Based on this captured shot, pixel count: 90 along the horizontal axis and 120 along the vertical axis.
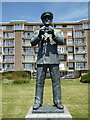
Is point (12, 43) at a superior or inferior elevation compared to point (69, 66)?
superior

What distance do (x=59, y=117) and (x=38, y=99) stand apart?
36.1 inches

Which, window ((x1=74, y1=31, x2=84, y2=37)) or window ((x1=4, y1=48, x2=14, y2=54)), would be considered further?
window ((x1=74, y1=31, x2=84, y2=37))

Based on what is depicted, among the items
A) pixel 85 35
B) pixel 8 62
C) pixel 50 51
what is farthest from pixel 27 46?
pixel 50 51

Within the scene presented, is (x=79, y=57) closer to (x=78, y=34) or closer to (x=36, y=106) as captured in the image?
(x=78, y=34)

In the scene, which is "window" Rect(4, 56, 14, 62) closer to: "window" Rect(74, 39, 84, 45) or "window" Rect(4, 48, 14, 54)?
"window" Rect(4, 48, 14, 54)

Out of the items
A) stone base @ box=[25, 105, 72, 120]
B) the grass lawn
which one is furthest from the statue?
the grass lawn

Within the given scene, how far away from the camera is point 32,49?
52.0m

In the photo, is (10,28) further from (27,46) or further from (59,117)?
(59,117)

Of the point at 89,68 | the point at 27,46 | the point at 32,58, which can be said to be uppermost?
the point at 27,46

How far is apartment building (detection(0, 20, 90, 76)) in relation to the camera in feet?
167

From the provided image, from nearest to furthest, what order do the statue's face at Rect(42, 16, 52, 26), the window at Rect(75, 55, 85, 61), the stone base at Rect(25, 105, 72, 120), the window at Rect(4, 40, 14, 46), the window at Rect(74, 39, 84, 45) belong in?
the stone base at Rect(25, 105, 72, 120) → the statue's face at Rect(42, 16, 52, 26) → the window at Rect(75, 55, 85, 61) → the window at Rect(4, 40, 14, 46) → the window at Rect(74, 39, 84, 45)

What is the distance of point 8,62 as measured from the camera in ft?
167

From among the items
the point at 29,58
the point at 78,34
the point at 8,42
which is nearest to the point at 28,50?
the point at 29,58

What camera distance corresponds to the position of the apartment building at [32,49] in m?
50.9
